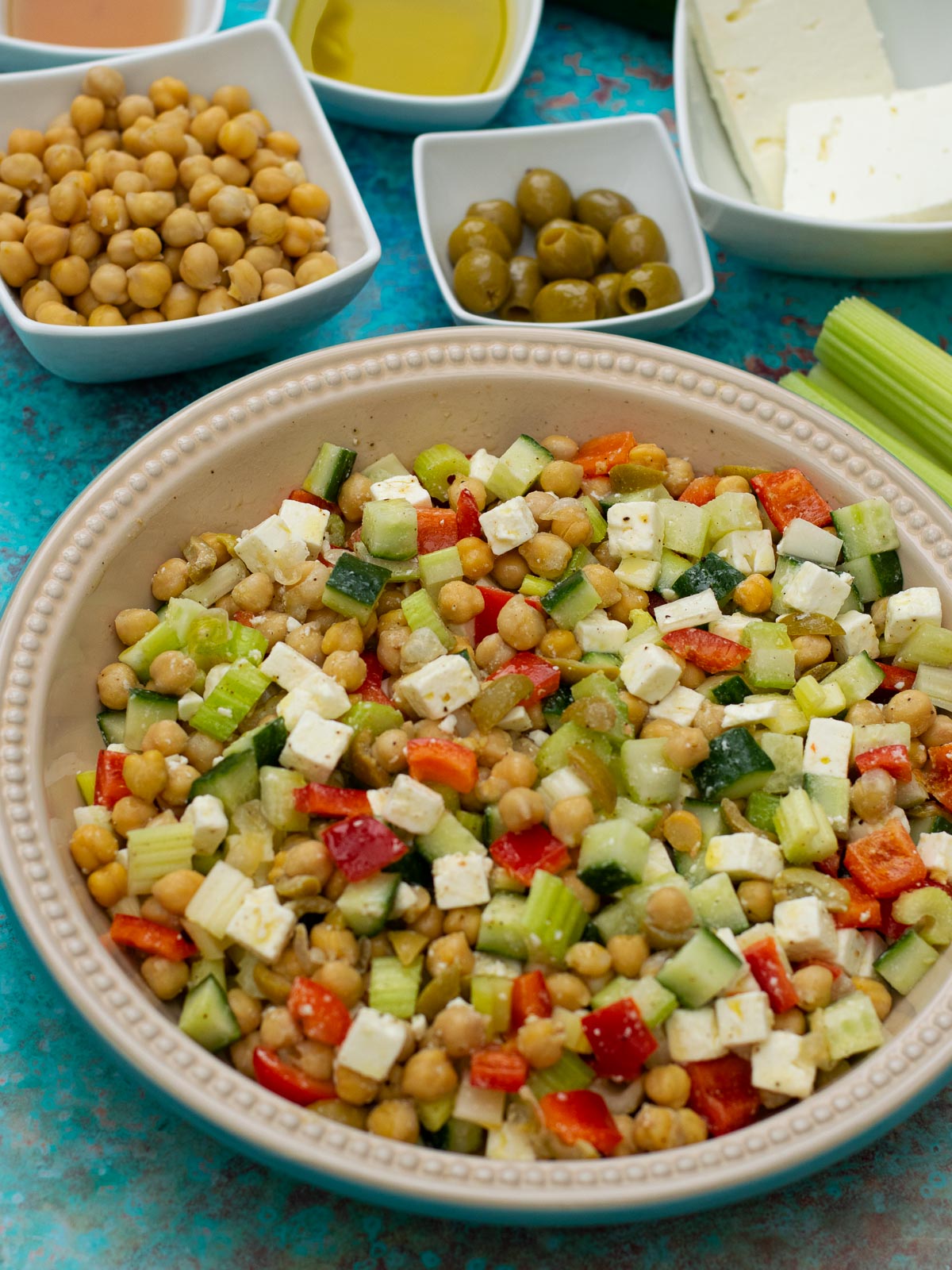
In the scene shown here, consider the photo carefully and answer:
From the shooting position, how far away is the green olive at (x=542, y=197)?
3.59 m

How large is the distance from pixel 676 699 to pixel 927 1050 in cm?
87

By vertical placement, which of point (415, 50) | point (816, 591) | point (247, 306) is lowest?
point (816, 591)

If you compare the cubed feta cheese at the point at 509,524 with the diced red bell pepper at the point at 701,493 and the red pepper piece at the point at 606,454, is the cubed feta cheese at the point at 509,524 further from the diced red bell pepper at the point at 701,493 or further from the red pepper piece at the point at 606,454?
→ the diced red bell pepper at the point at 701,493

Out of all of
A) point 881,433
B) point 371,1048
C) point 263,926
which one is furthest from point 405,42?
point 371,1048

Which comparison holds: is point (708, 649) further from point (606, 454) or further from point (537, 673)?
point (606, 454)

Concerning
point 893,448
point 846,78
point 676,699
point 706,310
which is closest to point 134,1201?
point 676,699

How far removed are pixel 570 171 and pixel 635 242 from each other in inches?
16.4

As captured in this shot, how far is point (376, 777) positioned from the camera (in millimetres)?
2566

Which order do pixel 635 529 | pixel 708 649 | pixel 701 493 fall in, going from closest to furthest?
1. pixel 708 649
2. pixel 635 529
3. pixel 701 493

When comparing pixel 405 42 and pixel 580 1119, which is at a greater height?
pixel 405 42

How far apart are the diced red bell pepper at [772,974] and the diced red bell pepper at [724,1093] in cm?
14

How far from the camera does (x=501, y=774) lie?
2.55 m

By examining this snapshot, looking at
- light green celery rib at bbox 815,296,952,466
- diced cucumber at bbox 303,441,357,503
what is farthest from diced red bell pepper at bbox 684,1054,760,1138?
light green celery rib at bbox 815,296,952,466

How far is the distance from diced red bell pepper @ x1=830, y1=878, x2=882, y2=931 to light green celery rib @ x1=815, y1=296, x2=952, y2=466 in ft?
4.43
